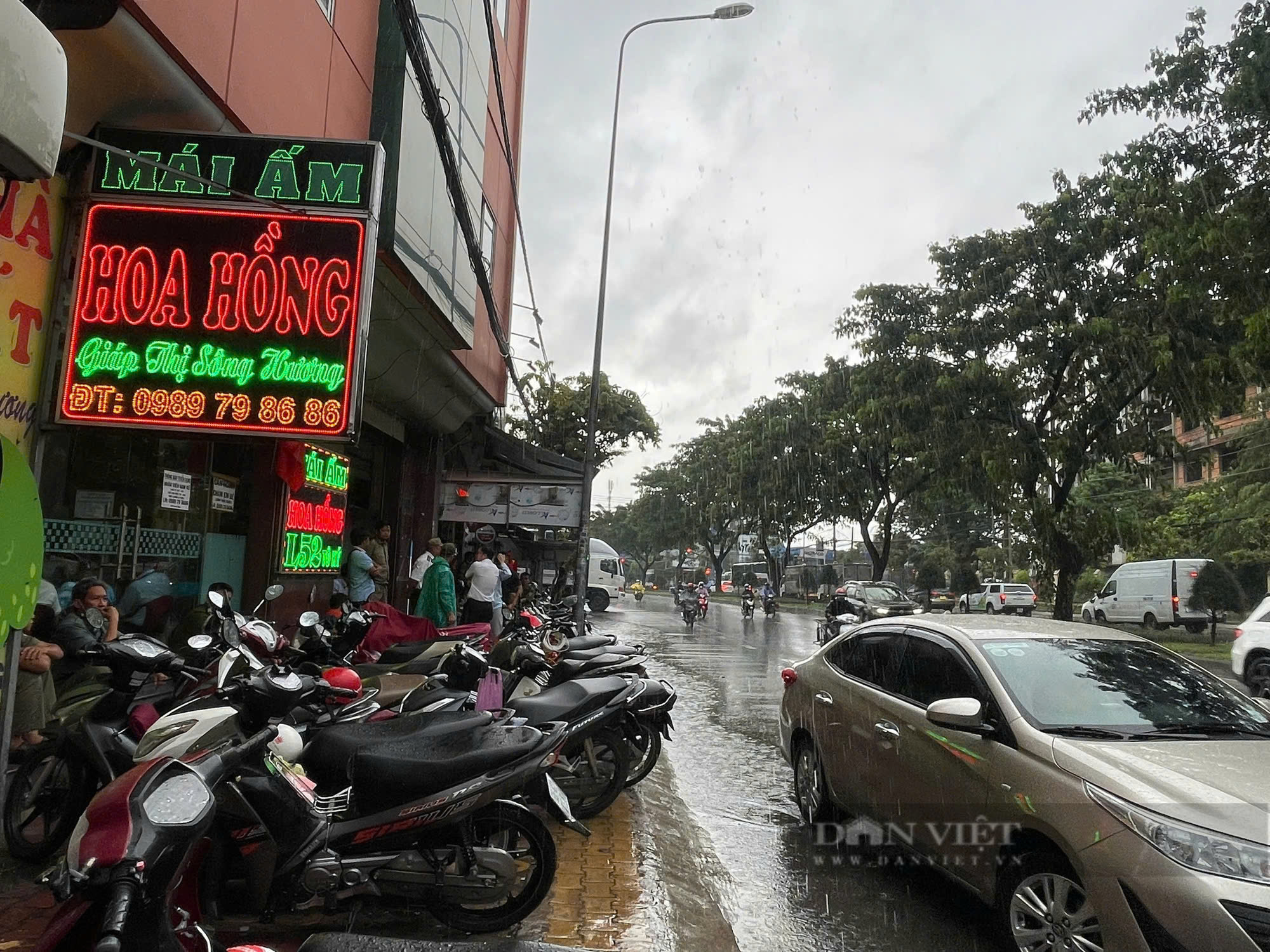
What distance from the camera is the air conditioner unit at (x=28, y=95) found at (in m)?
2.72

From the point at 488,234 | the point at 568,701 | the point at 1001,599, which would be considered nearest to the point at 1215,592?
the point at 1001,599

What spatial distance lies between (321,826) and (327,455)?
6.95 m

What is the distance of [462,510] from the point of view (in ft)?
56.3

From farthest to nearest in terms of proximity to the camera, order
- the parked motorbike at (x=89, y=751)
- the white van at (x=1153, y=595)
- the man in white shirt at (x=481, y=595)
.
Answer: the white van at (x=1153, y=595), the man in white shirt at (x=481, y=595), the parked motorbike at (x=89, y=751)

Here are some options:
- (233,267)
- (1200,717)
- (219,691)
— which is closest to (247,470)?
(233,267)

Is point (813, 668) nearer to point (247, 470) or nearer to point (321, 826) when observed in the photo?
point (321, 826)

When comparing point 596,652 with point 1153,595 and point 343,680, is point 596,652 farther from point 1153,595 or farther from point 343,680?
point 1153,595

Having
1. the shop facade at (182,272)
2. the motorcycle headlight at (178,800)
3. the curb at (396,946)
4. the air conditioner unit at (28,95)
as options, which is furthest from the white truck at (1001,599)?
the air conditioner unit at (28,95)

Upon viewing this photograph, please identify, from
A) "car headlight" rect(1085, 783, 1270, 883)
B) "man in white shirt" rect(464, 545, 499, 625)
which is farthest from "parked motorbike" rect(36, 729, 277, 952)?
"man in white shirt" rect(464, 545, 499, 625)

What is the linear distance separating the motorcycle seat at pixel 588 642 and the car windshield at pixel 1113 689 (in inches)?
152

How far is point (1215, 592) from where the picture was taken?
22.0 m

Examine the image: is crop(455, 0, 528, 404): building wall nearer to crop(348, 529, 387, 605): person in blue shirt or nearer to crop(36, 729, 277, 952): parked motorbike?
crop(348, 529, 387, 605): person in blue shirt

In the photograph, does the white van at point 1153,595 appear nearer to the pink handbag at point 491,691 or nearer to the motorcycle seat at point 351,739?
the pink handbag at point 491,691

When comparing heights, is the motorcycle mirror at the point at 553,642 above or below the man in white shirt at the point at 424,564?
below
